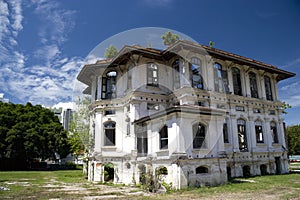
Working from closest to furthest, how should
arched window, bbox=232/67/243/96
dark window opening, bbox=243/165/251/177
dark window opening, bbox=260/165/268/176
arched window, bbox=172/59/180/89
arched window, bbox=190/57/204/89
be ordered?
arched window, bbox=190/57/204/89, arched window, bbox=172/59/180/89, dark window opening, bbox=243/165/251/177, dark window opening, bbox=260/165/268/176, arched window, bbox=232/67/243/96

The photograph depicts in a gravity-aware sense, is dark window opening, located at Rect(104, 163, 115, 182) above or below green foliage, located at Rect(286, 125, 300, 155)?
below

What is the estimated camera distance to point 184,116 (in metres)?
13.4

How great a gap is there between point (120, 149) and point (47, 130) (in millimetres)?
21957

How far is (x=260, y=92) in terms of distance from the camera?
2100 cm

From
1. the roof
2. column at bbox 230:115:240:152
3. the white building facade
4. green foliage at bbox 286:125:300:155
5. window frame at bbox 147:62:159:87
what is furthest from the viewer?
green foliage at bbox 286:125:300:155

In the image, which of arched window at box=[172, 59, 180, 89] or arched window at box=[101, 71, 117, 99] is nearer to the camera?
arched window at box=[172, 59, 180, 89]

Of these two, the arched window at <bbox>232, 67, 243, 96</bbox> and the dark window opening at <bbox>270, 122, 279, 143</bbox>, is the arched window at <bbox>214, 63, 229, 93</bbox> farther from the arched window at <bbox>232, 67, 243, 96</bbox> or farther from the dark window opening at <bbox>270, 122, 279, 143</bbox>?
the dark window opening at <bbox>270, 122, 279, 143</bbox>

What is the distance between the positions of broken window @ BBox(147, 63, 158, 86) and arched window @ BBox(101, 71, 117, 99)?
10.2ft

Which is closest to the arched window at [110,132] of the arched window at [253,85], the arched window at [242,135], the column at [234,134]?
the column at [234,134]

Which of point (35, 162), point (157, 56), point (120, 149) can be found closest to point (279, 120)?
point (157, 56)

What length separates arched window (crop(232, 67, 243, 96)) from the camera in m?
19.8

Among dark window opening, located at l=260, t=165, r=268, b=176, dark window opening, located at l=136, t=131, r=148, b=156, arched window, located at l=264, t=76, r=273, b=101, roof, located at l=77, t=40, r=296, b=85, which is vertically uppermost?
roof, located at l=77, t=40, r=296, b=85

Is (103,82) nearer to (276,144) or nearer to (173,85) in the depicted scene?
(173,85)

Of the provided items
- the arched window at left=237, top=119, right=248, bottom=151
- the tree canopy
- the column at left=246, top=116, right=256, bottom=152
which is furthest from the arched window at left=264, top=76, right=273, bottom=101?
the tree canopy
